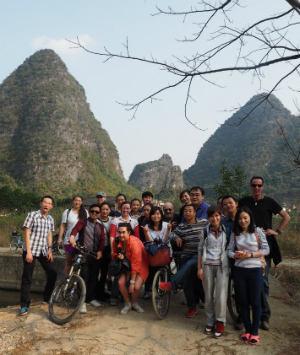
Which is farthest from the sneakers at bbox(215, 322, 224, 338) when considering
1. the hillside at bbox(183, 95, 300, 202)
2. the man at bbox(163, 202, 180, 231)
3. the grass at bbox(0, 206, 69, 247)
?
the hillside at bbox(183, 95, 300, 202)

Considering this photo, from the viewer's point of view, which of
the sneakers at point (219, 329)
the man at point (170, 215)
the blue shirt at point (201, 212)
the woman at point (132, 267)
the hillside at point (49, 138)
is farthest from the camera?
the hillside at point (49, 138)

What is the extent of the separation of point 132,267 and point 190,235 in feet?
2.97

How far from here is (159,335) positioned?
11.9ft

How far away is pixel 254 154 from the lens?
250ft

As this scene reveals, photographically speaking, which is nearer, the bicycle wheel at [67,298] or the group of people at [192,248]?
the group of people at [192,248]

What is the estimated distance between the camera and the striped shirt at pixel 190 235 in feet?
13.8

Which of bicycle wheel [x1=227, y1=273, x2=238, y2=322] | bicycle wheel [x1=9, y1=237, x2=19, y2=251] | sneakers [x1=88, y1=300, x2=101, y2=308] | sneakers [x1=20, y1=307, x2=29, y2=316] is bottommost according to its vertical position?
bicycle wheel [x1=9, y1=237, x2=19, y2=251]

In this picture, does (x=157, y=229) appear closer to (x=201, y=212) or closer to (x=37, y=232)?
(x=201, y=212)

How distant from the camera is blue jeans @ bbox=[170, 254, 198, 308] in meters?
4.00

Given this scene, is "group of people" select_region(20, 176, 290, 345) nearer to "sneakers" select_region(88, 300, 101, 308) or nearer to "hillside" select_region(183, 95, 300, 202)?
"sneakers" select_region(88, 300, 101, 308)

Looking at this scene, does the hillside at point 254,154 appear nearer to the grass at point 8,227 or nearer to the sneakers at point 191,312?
the grass at point 8,227

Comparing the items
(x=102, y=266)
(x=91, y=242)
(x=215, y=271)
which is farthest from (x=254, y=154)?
(x=215, y=271)

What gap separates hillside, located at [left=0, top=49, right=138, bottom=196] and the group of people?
64.6 metres

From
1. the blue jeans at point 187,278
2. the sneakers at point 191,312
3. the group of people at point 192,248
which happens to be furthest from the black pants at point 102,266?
the sneakers at point 191,312
